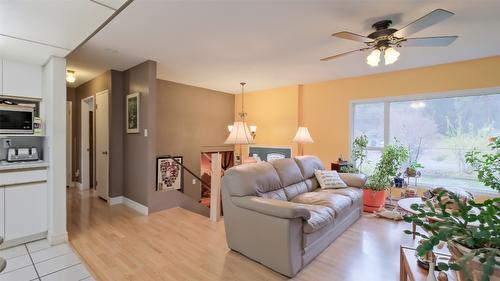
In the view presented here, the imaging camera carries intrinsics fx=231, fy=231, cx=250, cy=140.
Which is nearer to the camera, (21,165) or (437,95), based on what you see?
(21,165)

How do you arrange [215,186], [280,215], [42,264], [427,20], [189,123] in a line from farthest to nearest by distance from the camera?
[189,123] < [215,186] < [42,264] < [280,215] < [427,20]

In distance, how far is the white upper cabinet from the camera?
2.62 meters

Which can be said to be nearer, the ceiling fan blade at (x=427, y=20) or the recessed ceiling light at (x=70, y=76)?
the ceiling fan blade at (x=427, y=20)

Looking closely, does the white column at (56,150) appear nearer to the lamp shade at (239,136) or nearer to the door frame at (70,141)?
the lamp shade at (239,136)

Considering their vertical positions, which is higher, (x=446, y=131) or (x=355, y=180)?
(x=446, y=131)

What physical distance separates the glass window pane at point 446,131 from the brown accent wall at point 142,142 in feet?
13.8

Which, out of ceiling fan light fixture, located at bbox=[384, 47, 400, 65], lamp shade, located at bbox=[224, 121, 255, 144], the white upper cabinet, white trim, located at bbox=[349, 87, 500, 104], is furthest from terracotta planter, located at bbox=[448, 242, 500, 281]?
the white upper cabinet

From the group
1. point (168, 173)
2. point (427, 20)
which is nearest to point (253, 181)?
point (427, 20)

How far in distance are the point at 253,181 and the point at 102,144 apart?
339 centimetres

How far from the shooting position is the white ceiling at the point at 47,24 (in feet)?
5.49

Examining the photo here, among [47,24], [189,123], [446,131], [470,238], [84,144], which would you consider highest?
[47,24]

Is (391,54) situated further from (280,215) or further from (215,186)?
(215,186)

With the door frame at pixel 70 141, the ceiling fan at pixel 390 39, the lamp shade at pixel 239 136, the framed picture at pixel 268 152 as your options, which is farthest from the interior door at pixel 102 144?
the ceiling fan at pixel 390 39

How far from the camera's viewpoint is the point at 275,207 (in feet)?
6.88
